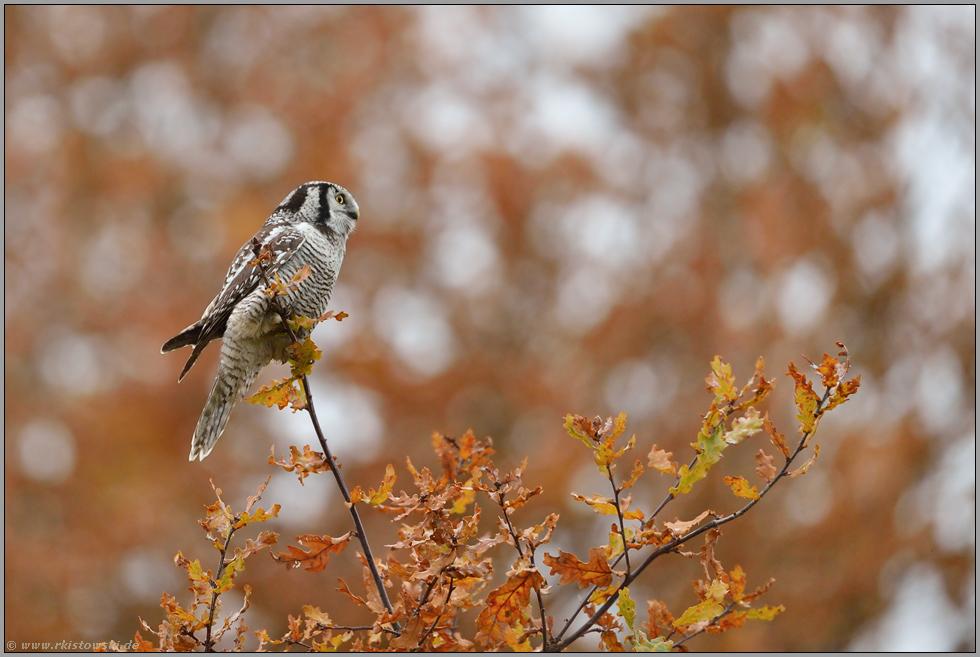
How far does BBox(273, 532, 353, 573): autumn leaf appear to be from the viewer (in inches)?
77.0

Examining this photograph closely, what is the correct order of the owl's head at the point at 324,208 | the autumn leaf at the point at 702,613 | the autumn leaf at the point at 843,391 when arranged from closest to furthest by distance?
the autumn leaf at the point at 843,391 → the autumn leaf at the point at 702,613 → the owl's head at the point at 324,208

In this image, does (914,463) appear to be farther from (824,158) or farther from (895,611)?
(824,158)

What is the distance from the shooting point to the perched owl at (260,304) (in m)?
3.19

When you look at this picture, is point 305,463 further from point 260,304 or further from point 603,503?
point 260,304

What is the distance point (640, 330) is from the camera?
8266 mm

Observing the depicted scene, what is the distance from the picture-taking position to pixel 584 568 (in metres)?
1.78

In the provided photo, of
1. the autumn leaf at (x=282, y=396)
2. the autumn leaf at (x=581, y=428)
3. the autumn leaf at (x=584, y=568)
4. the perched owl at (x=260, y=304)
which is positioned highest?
the perched owl at (x=260, y=304)

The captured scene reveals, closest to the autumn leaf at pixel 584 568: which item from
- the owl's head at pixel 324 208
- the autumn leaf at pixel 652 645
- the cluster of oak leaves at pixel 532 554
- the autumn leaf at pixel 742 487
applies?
the cluster of oak leaves at pixel 532 554

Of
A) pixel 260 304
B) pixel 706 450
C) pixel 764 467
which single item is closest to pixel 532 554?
pixel 706 450

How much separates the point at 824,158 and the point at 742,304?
2182mm

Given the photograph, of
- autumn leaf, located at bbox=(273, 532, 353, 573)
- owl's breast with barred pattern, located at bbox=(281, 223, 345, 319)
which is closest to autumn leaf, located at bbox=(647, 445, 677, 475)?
autumn leaf, located at bbox=(273, 532, 353, 573)

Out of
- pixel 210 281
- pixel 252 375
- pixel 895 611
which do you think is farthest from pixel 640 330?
pixel 252 375

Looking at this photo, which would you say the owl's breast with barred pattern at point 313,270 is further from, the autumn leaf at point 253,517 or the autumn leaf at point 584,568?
the autumn leaf at point 584,568

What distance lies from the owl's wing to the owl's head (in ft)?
0.75
